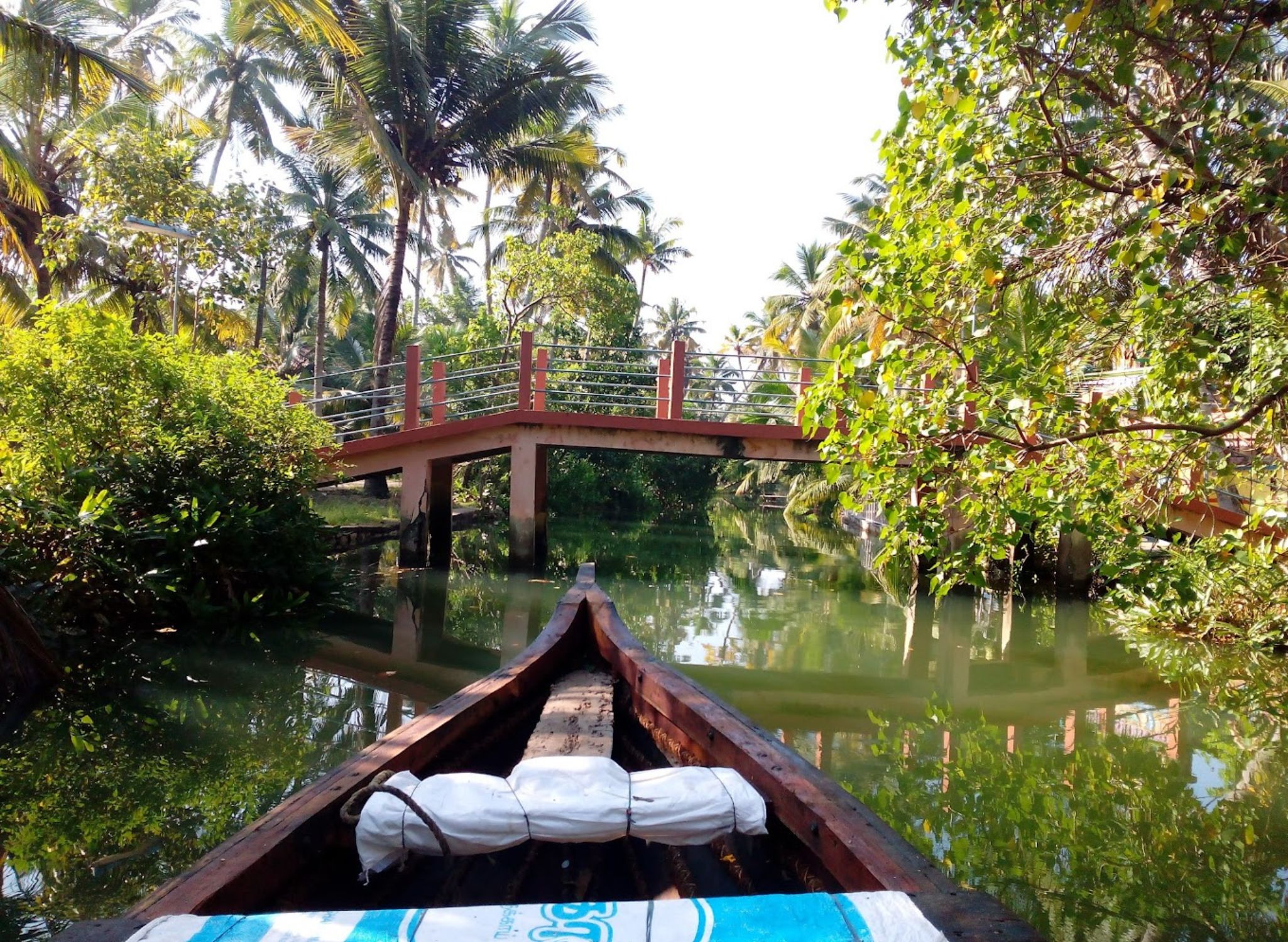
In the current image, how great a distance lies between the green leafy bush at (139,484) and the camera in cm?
705

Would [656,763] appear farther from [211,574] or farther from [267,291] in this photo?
[267,291]

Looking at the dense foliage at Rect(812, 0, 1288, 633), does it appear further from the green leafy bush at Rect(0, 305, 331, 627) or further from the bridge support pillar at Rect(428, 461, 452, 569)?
the bridge support pillar at Rect(428, 461, 452, 569)

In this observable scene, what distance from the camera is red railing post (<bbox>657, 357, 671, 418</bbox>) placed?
40.1 ft

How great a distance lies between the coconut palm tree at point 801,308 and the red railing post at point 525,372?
33.5 ft

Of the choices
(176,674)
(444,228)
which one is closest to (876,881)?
(176,674)

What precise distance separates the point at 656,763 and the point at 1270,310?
138 inches

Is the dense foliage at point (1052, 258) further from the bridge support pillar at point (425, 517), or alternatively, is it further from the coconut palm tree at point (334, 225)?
the coconut palm tree at point (334, 225)

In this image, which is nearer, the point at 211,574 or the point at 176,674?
the point at 176,674

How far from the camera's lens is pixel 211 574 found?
27.2 ft

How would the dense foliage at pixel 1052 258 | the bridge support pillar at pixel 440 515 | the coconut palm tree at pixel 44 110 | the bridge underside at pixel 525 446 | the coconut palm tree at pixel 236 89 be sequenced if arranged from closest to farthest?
the dense foliage at pixel 1052 258 < the coconut palm tree at pixel 44 110 < the bridge underside at pixel 525 446 < the bridge support pillar at pixel 440 515 < the coconut palm tree at pixel 236 89

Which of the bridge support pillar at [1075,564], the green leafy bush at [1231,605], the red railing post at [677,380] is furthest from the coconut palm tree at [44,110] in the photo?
the bridge support pillar at [1075,564]

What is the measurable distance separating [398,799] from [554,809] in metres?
0.46

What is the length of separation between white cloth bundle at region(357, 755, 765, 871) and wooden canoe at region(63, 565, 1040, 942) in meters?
0.15

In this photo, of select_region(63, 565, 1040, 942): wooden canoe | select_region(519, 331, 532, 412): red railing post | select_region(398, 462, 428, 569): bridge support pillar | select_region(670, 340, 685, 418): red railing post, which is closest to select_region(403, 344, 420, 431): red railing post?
select_region(398, 462, 428, 569): bridge support pillar
